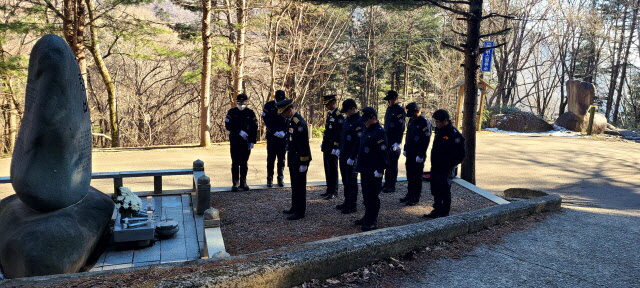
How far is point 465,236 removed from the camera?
528cm

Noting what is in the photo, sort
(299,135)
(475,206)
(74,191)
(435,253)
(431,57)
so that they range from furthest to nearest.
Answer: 1. (431,57)
2. (475,206)
3. (299,135)
4. (74,191)
5. (435,253)

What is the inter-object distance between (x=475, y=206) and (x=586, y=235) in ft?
7.02

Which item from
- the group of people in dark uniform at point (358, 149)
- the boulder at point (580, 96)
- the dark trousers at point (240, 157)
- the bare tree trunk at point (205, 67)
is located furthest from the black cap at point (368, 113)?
the boulder at point (580, 96)

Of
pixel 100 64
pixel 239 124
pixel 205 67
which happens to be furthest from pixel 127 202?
pixel 100 64

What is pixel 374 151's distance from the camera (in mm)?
A: 6504

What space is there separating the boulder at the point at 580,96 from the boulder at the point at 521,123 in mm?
1720

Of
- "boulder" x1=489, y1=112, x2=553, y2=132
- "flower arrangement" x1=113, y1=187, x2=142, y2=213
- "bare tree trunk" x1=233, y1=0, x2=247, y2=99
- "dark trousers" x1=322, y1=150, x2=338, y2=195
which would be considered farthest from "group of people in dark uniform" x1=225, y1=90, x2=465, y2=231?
"boulder" x1=489, y1=112, x2=553, y2=132

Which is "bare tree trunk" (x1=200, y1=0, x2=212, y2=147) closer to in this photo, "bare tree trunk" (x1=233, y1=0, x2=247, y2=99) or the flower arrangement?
"bare tree trunk" (x1=233, y1=0, x2=247, y2=99)

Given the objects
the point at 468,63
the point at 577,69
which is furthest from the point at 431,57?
the point at 468,63

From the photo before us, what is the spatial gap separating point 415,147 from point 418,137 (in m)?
0.22

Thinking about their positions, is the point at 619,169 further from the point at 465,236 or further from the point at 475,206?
→ the point at 465,236

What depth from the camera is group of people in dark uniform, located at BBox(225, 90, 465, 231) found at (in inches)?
257

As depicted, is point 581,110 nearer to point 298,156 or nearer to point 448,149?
point 448,149

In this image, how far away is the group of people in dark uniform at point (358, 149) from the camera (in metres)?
6.52
